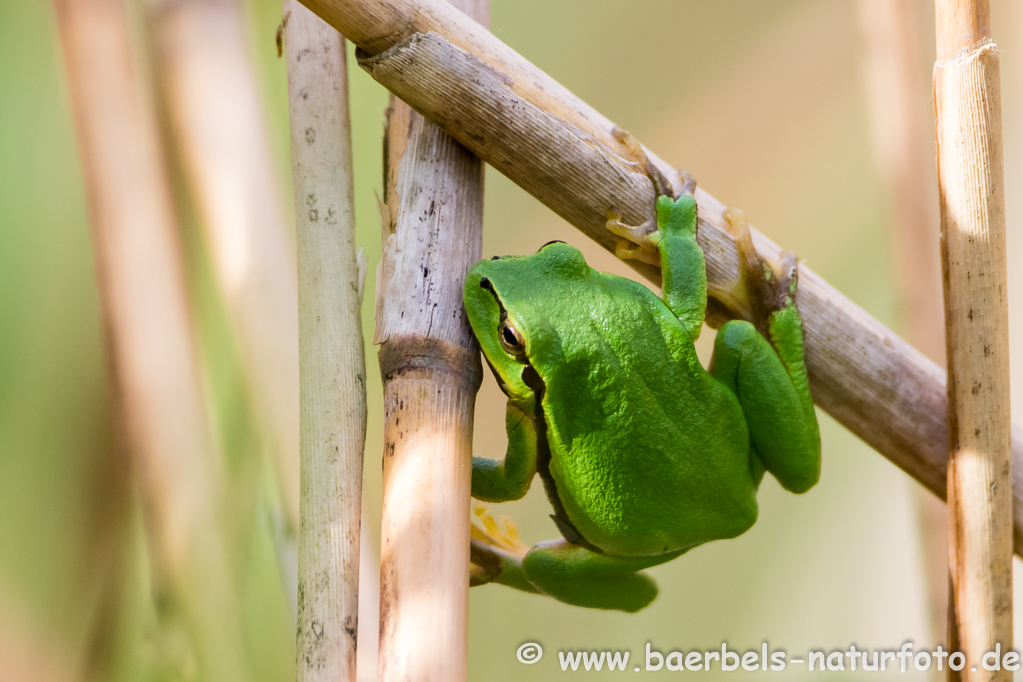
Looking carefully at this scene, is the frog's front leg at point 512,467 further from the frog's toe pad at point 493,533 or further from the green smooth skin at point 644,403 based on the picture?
the frog's toe pad at point 493,533

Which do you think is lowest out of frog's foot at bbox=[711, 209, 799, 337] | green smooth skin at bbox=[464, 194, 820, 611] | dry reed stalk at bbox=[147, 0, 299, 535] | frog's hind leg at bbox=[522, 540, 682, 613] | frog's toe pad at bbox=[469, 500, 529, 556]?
frog's hind leg at bbox=[522, 540, 682, 613]

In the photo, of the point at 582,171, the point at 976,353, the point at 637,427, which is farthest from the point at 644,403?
the point at 976,353

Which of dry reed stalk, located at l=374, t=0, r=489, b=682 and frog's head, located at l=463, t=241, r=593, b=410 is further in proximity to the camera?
frog's head, located at l=463, t=241, r=593, b=410

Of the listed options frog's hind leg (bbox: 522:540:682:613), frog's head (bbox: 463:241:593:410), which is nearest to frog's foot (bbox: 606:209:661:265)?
frog's head (bbox: 463:241:593:410)

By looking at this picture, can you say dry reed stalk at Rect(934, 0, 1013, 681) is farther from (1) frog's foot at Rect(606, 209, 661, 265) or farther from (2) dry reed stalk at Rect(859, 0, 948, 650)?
(2) dry reed stalk at Rect(859, 0, 948, 650)

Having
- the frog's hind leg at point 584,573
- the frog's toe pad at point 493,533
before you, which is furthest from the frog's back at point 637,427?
the frog's toe pad at point 493,533

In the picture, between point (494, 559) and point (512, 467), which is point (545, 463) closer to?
point (512, 467)

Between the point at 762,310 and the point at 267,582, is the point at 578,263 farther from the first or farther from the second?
the point at 267,582
